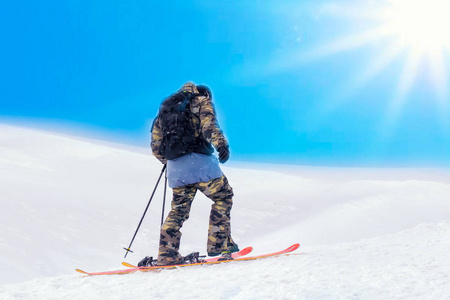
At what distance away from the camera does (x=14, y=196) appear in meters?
9.15

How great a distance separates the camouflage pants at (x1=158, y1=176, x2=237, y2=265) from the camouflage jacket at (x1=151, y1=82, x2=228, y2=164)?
52 cm

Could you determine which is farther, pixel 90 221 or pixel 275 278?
pixel 90 221

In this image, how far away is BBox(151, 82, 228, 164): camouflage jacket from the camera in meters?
4.12

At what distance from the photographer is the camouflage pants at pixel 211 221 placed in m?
4.43

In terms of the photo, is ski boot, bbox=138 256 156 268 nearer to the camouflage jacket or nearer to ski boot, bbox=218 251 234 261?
ski boot, bbox=218 251 234 261

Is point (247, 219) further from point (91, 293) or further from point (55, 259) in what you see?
point (91, 293)

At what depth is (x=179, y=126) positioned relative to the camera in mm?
4371

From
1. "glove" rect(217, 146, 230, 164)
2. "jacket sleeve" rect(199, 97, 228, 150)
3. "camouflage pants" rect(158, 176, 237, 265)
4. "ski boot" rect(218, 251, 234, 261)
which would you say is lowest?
"ski boot" rect(218, 251, 234, 261)

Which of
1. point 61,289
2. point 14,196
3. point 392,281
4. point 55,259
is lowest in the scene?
point 392,281

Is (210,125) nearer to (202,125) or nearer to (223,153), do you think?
(202,125)

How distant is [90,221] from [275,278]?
6.73 m

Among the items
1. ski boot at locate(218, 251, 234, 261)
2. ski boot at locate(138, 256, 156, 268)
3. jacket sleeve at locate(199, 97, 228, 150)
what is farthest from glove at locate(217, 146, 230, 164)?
ski boot at locate(138, 256, 156, 268)

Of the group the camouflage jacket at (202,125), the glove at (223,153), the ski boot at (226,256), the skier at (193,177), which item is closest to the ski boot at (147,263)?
the skier at (193,177)

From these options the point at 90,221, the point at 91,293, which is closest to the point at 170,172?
the point at 91,293
